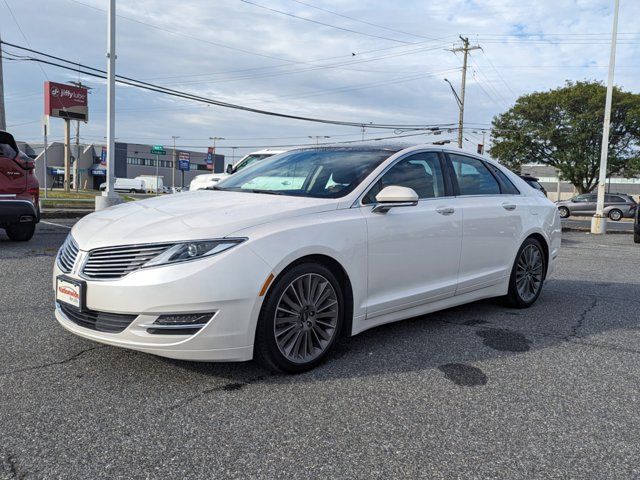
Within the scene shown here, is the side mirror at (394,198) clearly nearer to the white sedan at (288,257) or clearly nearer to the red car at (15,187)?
the white sedan at (288,257)

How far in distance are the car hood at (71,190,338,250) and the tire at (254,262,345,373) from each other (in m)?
0.40

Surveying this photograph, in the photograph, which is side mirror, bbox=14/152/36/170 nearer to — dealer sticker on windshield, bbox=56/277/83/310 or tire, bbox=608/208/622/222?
dealer sticker on windshield, bbox=56/277/83/310

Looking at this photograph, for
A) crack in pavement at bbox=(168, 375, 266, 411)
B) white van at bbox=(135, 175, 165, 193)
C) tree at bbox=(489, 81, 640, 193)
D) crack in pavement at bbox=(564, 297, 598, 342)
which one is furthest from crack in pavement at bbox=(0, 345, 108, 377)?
white van at bbox=(135, 175, 165, 193)

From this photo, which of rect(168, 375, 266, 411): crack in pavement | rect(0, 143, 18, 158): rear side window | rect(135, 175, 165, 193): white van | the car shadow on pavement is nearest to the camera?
rect(168, 375, 266, 411): crack in pavement

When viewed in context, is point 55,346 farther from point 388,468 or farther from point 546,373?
point 546,373

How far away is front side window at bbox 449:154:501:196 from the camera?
468 centimetres

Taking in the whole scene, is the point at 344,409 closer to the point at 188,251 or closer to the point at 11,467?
the point at 188,251

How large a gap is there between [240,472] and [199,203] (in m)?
1.95

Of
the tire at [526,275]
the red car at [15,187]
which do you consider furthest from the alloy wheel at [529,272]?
the red car at [15,187]

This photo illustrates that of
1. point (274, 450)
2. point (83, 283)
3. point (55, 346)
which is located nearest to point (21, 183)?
point (55, 346)

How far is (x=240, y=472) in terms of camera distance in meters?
2.24

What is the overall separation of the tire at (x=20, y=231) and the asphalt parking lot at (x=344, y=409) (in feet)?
16.2

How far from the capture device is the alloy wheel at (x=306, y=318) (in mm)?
3221

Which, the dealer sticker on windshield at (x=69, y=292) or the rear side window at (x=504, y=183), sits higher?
the rear side window at (x=504, y=183)
